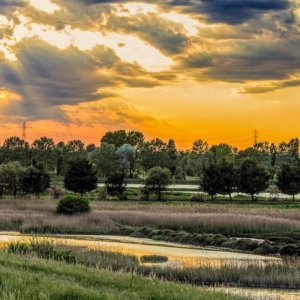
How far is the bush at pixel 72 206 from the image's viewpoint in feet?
161

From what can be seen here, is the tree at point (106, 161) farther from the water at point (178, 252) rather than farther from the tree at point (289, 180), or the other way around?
the water at point (178, 252)

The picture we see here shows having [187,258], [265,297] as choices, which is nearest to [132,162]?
[187,258]

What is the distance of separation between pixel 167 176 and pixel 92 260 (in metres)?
54.8

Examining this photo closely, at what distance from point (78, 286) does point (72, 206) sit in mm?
35876

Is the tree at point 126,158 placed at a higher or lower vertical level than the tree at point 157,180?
higher

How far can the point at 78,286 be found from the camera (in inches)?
551

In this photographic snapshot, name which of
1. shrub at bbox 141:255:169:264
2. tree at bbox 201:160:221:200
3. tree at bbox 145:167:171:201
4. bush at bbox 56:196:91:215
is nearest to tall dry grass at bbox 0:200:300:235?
bush at bbox 56:196:91:215

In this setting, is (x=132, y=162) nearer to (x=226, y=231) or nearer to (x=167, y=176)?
(x=167, y=176)

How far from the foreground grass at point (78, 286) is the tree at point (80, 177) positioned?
5553 centimetres

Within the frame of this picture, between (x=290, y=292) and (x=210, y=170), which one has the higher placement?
(x=210, y=170)

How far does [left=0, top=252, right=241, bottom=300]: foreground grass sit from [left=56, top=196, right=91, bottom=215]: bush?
30.4 m

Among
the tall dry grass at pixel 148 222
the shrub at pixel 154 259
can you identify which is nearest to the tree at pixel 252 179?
the tall dry grass at pixel 148 222

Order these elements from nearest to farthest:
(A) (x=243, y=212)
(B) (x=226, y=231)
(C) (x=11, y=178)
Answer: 1. (B) (x=226, y=231)
2. (A) (x=243, y=212)
3. (C) (x=11, y=178)

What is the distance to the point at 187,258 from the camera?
29.7 meters
